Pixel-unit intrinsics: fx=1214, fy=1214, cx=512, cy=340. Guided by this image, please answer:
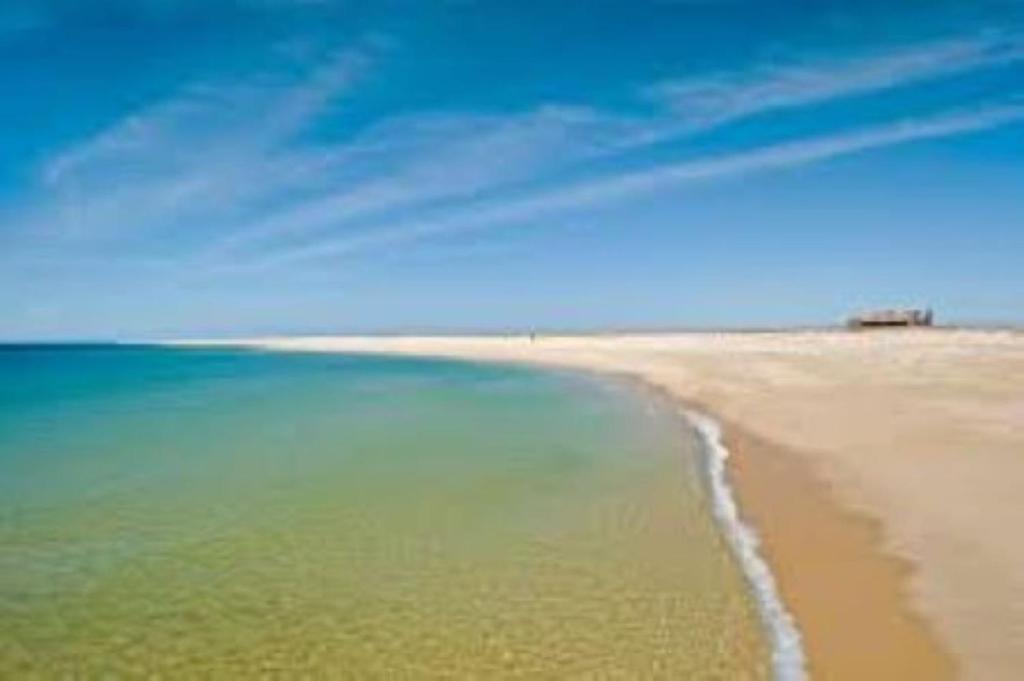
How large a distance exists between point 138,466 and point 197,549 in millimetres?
9657

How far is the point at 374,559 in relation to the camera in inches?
538

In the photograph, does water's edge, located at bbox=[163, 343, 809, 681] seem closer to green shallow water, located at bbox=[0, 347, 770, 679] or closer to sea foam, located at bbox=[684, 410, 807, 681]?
sea foam, located at bbox=[684, 410, 807, 681]

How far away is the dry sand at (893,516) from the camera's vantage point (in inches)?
377

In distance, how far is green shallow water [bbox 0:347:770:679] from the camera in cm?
995

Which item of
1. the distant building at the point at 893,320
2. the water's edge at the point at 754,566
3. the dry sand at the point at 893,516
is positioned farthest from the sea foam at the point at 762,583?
the distant building at the point at 893,320

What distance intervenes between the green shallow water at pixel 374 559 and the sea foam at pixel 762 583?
0.16 meters

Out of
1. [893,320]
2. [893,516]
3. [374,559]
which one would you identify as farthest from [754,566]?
[893,320]

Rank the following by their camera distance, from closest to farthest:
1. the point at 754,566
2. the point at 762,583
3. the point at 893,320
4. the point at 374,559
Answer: the point at 762,583
the point at 754,566
the point at 374,559
the point at 893,320

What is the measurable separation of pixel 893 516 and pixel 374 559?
6.33m

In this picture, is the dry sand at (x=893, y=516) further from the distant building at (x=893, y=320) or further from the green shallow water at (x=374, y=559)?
the distant building at (x=893, y=320)

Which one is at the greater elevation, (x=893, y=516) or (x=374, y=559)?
(x=893, y=516)

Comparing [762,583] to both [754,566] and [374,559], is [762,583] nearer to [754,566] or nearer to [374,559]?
[754,566]

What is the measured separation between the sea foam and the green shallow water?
0.16 metres

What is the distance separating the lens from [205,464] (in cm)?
2369
